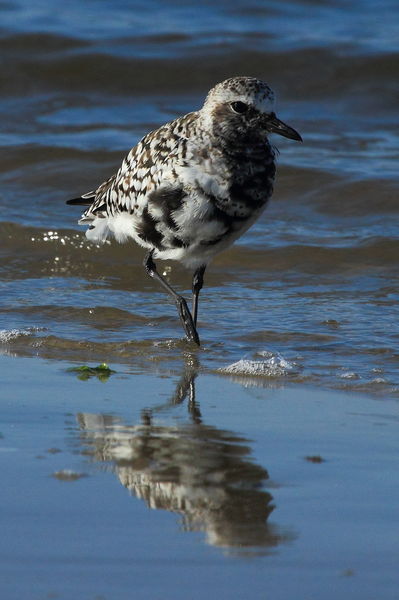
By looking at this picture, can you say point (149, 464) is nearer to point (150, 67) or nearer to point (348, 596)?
point (348, 596)

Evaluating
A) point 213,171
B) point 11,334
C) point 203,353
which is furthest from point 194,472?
point 11,334

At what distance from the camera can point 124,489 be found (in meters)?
4.02

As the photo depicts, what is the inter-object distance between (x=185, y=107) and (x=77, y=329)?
7572 millimetres

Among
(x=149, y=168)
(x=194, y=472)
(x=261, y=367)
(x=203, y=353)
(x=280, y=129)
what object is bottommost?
(x=203, y=353)

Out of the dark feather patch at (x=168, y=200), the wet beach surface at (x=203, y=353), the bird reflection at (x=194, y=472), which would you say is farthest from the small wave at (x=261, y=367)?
the dark feather patch at (x=168, y=200)

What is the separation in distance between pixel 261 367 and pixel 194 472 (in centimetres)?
185

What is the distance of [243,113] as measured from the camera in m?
6.46

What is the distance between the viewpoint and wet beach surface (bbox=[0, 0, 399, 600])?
139 inches

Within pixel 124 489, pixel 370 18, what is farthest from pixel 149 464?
pixel 370 18

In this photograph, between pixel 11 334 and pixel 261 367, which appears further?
pixel 11 334

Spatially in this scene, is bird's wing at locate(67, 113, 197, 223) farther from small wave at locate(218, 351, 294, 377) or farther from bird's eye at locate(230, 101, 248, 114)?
small wave at locate(218, 351, 294, 377)

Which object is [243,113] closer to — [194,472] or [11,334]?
[11,334]

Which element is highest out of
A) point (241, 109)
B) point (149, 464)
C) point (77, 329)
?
point (241, 109)

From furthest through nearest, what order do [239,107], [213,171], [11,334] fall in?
[11,334] → [239,107] → [213,171]
